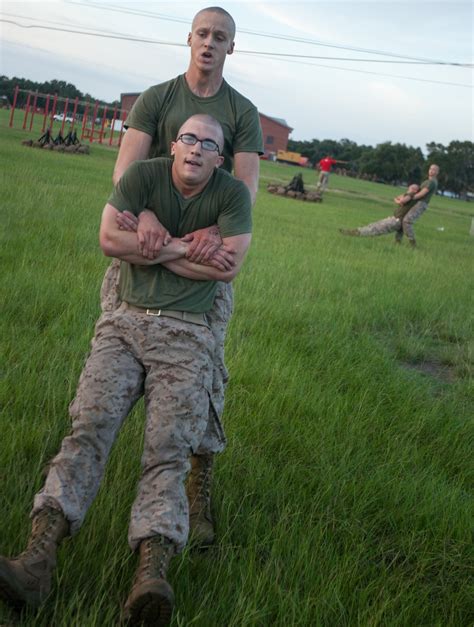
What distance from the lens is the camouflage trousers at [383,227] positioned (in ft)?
52.6

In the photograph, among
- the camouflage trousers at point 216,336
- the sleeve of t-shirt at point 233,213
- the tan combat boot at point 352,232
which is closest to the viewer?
the sleeve of t-shirt at point 233,213

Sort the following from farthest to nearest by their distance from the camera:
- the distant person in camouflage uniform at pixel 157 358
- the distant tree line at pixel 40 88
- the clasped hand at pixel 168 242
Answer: the distant tree line at pixel 40 88, the clasped hand at pixel 168 242, the distant person in camouflage uniform at pixel 157 358

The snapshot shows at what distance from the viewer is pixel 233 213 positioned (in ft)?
9.98

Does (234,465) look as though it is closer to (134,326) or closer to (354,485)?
(354,485)

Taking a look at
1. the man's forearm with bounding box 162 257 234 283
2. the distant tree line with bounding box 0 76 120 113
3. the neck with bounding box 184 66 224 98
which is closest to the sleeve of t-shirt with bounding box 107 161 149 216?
the man's forearm with bounding box 162 257 234 283

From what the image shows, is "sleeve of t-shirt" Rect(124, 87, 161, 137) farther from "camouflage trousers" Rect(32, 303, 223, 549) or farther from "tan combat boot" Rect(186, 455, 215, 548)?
"tan combat boot" Rect(186, 455, 215, 548)

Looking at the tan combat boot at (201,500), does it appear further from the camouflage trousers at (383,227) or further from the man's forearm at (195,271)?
the camouflage trousers at (383,227)

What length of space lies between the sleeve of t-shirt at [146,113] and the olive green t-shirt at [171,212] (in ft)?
1.18

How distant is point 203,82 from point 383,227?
13323mm

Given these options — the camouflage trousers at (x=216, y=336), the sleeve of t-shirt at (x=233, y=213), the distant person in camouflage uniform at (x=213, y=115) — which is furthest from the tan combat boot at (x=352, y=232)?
the sleeve of t-shirt at (x=233, y=213)

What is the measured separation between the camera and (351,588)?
277 centimetres

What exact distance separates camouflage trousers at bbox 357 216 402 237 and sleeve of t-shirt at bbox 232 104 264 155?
13.0 meters

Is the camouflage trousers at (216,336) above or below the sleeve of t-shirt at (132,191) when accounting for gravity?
below

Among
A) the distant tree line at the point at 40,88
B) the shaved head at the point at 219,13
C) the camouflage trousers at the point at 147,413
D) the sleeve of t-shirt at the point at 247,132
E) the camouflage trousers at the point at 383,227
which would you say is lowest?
the camouflage trousers at the point at 147,413
